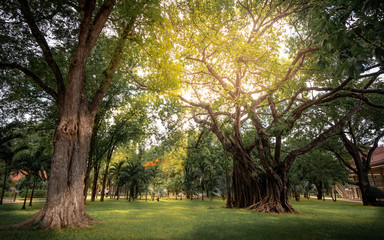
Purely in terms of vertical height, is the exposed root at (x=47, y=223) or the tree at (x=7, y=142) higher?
the tree at (x=7, y=142)

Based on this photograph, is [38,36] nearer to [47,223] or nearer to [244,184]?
[47,223]

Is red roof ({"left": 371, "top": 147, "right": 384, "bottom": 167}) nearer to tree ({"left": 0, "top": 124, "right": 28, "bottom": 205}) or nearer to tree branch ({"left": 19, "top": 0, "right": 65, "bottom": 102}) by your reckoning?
tree branch ({"left": 19, "top": 0, "right": 65, "bottom": 102})

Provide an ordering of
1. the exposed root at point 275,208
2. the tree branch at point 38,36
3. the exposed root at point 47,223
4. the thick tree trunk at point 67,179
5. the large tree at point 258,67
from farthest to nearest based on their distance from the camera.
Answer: the exposed root at point 275,208 → the large tree at point 258,67 → the tree branch at point 38,36 → the thick tree trunk at point 67,179 → the exposed root at point 47,223

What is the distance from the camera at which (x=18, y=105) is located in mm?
12555

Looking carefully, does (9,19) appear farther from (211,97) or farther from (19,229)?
(211,97)

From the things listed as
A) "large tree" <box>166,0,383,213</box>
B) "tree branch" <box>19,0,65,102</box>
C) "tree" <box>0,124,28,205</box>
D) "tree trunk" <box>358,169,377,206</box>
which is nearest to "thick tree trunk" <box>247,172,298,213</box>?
"large tree" <box>166,0,383,213</box>

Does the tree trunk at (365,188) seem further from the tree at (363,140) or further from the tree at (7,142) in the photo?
the tree at (7,142)

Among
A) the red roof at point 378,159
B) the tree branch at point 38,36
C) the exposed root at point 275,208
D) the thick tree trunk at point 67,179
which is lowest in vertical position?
the exposed root at point 275,208

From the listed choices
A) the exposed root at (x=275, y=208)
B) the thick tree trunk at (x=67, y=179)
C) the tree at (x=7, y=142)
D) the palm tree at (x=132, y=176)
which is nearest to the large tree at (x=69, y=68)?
the thick tree trunk at (x=67, y=179)

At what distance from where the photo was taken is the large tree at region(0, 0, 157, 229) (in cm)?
575

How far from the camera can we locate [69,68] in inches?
266

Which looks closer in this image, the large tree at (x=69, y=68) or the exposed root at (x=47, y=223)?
the exposed root at (x=47, y=223)

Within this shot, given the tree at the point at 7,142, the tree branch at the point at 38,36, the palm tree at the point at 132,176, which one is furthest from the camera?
the palm tree at the point at 132,176

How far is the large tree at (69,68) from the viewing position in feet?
18.9
